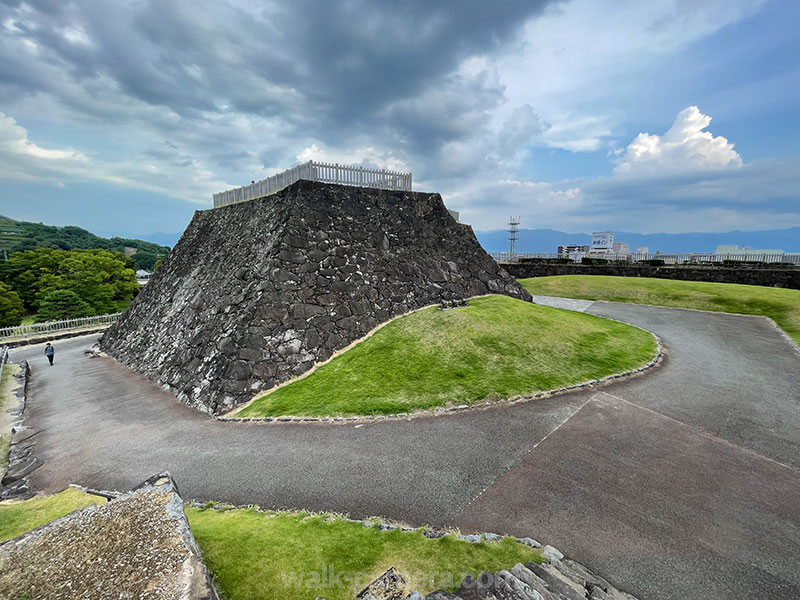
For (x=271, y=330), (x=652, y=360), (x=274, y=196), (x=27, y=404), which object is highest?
(x=274, y=196)

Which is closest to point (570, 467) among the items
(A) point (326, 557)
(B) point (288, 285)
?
(A) point (326, 557)

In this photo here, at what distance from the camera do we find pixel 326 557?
18.5 feet

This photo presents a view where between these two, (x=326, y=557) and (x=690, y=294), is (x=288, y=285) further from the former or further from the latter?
(x=690, y=294)

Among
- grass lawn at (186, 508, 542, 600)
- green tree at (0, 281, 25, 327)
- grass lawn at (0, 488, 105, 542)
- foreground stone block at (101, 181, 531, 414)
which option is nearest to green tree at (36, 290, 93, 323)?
green tree at (0, 281, 25, 327)

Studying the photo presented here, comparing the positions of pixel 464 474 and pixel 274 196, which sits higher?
pixel 274 196

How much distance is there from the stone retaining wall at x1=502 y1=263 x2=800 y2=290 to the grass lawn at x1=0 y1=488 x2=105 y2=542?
47.1m

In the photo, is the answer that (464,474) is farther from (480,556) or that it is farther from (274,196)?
(274,196)

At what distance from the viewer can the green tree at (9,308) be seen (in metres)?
41.3

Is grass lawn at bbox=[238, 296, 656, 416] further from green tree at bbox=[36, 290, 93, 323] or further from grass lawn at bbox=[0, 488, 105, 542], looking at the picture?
green tree at bbox=[36, 290, 93, 323]

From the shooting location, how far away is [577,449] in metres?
8.98

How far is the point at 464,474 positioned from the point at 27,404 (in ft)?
68.1

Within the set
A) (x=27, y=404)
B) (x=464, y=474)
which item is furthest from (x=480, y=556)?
(x=27, y=404)

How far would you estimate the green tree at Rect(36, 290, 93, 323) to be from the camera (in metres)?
37.5

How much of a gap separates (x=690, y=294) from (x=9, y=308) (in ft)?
248
